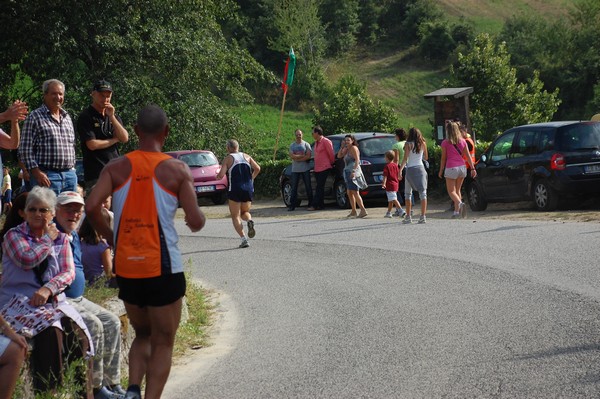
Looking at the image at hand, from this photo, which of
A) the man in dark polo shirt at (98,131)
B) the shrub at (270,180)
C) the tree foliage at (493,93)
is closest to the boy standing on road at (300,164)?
the shrub at (270,180)

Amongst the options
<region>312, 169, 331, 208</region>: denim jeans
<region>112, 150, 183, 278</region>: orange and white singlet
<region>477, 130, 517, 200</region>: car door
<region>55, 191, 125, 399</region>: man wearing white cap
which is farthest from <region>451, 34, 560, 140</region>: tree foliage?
<region>112, 150, 183, 278</region>: orange and white singlet

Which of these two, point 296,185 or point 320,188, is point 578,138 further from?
point 296,185

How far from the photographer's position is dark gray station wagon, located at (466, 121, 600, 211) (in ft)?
62.6

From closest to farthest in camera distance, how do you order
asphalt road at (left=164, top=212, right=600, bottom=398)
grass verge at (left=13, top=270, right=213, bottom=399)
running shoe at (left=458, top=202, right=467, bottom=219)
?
grass verge at (left=13, top=270, right=213, bottom=399) < asphalt road at (left=164, top=212, right=600, bottom=398) < running shoe at (left=458, top=202, right=467, bottom=219)

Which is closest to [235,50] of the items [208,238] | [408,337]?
[208,238]

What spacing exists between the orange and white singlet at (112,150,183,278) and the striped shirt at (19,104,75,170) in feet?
13.8

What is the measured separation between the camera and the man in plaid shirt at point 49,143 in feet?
32.2

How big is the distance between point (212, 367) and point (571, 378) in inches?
109

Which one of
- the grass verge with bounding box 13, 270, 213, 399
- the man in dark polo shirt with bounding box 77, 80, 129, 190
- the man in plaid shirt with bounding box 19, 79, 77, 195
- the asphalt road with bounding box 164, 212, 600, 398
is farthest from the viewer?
the man in dark polo shirt with bounding box 77, 80, 129, 190

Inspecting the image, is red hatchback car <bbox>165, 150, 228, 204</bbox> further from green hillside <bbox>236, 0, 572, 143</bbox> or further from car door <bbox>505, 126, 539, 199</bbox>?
green hillside <bbox>236, 0, 572, 143</bbox>

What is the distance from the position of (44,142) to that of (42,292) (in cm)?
375

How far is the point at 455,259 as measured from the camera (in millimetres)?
13141

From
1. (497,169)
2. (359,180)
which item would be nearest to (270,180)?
(359,180)

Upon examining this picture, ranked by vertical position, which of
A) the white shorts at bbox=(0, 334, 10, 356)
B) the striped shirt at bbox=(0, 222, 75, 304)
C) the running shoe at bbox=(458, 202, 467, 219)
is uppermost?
the striped shirt at bbox=(0, 222, 75, 304)
